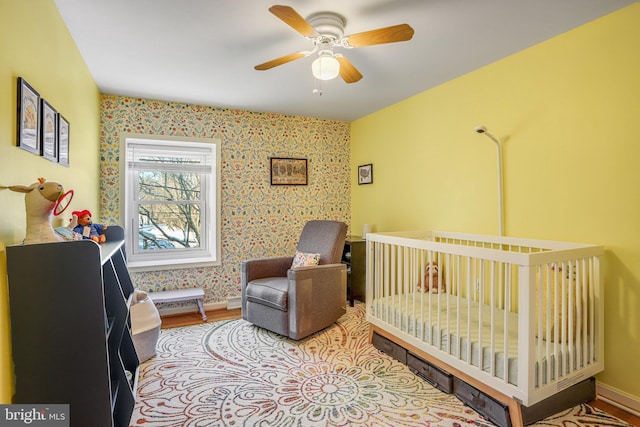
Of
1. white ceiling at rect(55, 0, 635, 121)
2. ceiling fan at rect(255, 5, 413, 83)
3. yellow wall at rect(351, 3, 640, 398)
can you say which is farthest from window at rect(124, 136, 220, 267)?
yellow wall at rect(351, 3, 640, 398)

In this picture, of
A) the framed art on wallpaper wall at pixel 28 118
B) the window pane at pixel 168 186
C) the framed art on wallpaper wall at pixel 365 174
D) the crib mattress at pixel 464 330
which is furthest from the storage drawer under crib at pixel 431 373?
the window pane at pixel 168 186

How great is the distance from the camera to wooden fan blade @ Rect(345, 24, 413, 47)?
1.77 meters

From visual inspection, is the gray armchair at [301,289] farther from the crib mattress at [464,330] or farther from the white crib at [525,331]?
the white crib at [525,331]

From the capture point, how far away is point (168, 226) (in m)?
3.94

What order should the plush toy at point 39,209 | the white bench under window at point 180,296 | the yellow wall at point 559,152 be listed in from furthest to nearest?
the white bench under window at point 180,296 → the yellow wall at point 559,152 → the plush toy at point 39,209

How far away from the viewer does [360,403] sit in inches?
81.0

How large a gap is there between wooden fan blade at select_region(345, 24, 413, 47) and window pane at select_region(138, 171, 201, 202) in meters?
2.71

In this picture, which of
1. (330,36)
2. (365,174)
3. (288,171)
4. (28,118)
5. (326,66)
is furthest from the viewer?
(365,174)

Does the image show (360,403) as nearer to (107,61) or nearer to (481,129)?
(481,129)

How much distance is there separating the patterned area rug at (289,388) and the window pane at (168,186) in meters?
1.61

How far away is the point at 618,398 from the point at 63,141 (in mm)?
3761

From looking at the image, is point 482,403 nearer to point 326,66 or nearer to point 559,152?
point 559,152

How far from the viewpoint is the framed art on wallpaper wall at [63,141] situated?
6.59 ft

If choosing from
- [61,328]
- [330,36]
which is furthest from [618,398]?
[61,328]
